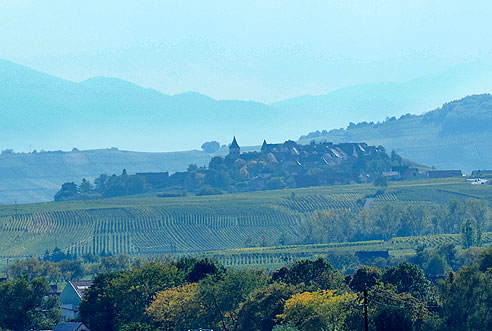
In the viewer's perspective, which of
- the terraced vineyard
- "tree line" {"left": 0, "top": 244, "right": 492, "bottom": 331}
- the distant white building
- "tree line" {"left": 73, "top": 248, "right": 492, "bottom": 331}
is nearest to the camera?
"tree line" {"left": 73, "top": 248, "right": 492, "bottom": 331}

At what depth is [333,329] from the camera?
8000 centimetres

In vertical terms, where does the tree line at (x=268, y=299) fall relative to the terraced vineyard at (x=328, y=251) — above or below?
above

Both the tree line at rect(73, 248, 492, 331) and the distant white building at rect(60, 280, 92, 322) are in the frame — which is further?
the distant white building at rect(60, 280, 92, 322)

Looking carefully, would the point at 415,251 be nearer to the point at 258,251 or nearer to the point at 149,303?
the point at 258,251

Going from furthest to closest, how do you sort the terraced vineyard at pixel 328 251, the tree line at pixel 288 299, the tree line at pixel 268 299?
the terraced vineyard at pixel 328 251, the tree line at pixel 268 299, the tree line at pixel 288 299

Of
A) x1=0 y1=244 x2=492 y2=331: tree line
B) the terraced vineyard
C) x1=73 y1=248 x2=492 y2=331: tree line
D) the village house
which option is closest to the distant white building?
x1=0 y1=244 x2=492 y2=331: tree line

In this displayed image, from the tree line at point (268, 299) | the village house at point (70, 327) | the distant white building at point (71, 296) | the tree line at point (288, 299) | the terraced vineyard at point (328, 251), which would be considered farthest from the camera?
the terraced vineyard at point (328, 251)

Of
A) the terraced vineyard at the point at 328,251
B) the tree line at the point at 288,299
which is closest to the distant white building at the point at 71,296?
the tree line at the point at 288,299

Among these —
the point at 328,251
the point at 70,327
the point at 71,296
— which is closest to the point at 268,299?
the point at 70,327

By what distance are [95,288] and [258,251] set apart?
3305 inches

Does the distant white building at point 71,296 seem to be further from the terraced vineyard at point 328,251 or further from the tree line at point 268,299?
the terraced vineyard at point 328,251

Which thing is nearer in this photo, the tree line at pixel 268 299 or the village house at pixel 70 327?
the tree line at pixel 268 299

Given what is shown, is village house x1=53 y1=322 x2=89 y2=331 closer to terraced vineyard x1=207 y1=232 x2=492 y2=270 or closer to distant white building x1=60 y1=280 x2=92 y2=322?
distant white building x1=60 y1=280 x2=92 y2=322

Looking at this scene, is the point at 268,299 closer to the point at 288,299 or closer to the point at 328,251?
the point at 288,299
